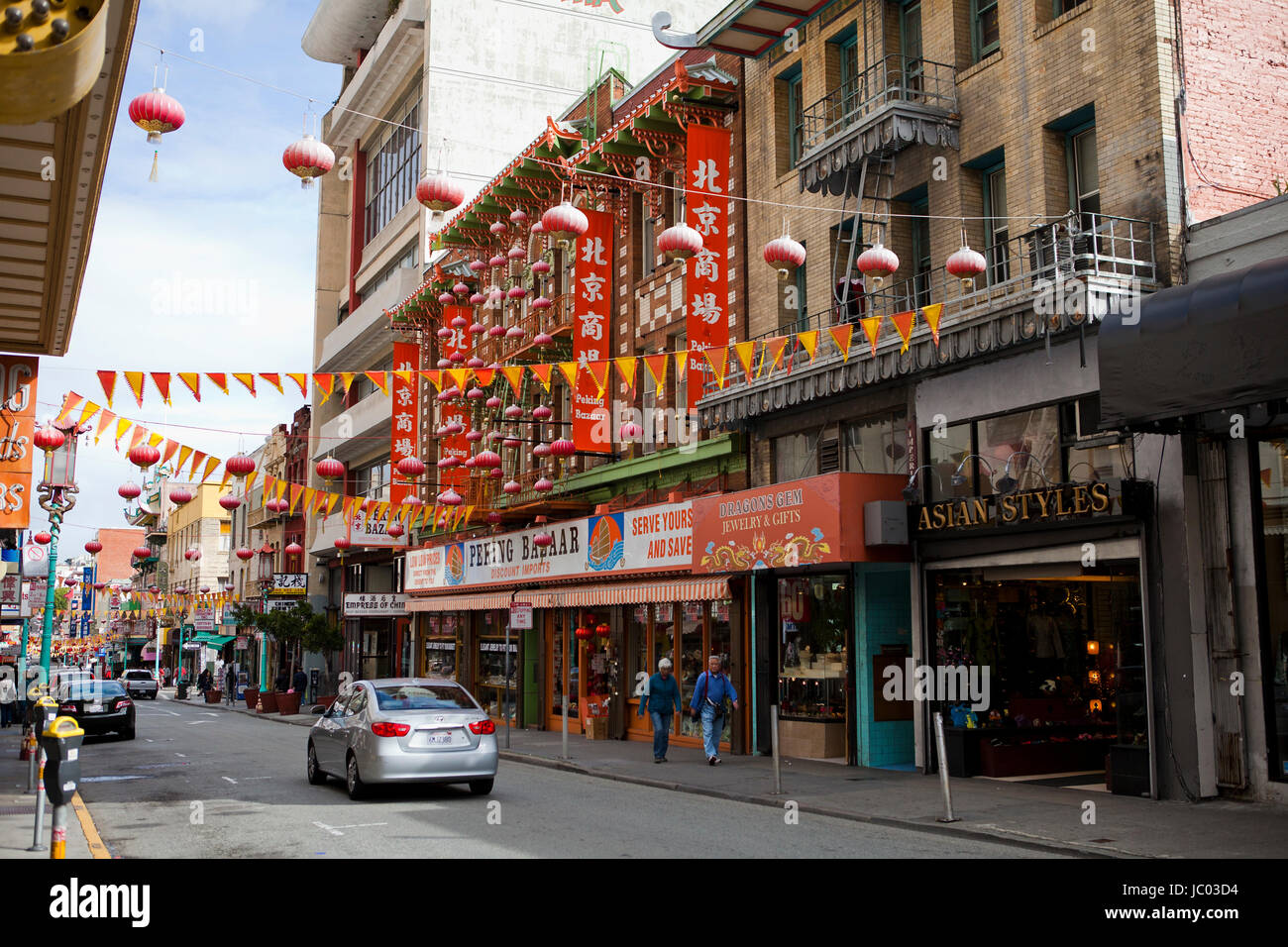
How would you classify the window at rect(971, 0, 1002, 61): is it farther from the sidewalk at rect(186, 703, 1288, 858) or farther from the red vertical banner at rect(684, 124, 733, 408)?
the sidewalk at rect(186, 703, 1288, 858)

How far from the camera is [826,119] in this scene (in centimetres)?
2047

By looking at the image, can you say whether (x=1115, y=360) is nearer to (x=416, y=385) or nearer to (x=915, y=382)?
(x=915, y=382)

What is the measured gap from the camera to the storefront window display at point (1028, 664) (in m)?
17.3

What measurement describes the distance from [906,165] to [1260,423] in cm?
774

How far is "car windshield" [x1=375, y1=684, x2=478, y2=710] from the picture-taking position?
1460 centimetres

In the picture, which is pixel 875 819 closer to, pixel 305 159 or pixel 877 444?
pixel 877 444

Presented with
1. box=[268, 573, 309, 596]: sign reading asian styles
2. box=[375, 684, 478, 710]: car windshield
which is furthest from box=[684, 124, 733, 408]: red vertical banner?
box=[268, 573, 309, 596]: sign reading asian styles

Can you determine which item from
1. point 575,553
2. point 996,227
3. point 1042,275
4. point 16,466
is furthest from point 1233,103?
point 575,553

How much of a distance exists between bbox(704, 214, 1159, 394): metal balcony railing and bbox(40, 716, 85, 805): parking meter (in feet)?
38.8

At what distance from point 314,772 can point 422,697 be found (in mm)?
2705

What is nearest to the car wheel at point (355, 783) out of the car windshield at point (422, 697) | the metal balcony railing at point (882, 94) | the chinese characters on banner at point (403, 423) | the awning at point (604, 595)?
the car windshield at point (422, 697)

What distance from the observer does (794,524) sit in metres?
19.1

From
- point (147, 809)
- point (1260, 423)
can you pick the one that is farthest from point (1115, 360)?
point (147, 809)
